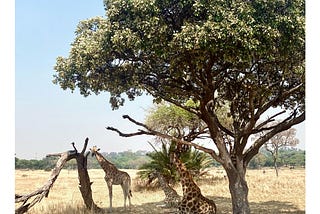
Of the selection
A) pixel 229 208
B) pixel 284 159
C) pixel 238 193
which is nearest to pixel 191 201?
pixel 238 193

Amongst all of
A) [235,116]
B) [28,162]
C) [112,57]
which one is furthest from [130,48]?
[28,162]

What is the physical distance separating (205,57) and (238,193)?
87.6 inches

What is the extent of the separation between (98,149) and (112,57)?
2193mm

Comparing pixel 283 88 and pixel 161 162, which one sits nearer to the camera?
pixel 283 88

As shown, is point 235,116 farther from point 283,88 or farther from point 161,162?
point 161,162

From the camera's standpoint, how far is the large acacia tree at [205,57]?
4863 millimetres

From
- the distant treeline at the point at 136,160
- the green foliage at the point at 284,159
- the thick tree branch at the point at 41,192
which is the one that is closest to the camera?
the thick tree branch at the point at 41,192

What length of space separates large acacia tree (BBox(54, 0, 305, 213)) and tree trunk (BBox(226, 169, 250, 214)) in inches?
0.6

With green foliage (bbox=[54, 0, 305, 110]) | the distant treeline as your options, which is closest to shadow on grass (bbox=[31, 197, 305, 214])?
green foliage (bbox=[54, 0, 305, 110])

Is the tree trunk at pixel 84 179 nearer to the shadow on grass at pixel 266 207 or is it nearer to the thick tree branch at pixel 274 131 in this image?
the shadow on grass at pixel 266 207

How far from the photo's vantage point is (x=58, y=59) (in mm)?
6328

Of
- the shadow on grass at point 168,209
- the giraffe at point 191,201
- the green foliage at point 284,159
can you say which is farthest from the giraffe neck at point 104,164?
the green foliage at point 284,159

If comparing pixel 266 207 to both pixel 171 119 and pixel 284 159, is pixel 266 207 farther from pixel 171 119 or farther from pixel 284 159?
pixel 284 159

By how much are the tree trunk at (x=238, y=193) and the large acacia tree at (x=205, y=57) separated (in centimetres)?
2
